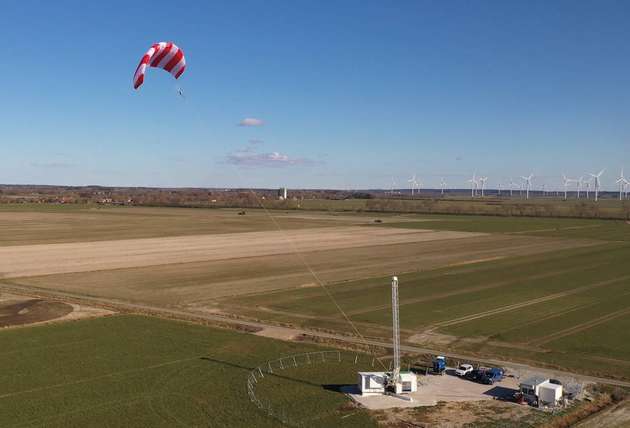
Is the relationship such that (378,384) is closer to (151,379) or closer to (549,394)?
(549,394)

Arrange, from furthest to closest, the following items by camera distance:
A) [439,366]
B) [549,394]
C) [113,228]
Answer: [113,228] < [439,366] < [549,394]

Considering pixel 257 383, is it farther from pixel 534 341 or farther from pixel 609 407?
pixel 534 341

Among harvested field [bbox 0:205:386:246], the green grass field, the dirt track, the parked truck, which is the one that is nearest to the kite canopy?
the green grass field

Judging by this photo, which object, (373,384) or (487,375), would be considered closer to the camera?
(373,384)

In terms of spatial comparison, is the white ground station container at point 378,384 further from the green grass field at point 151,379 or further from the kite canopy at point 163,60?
the kite canopy at point 163,60

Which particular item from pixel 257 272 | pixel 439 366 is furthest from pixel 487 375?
pixel 257 272

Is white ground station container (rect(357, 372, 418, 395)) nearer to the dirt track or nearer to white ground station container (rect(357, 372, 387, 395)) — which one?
white ground station container (rect(357, 372, 387, 395))

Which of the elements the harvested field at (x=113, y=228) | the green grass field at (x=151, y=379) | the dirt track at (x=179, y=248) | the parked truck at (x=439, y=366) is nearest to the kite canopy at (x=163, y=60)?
the green grass field at (x=151, y=379)
